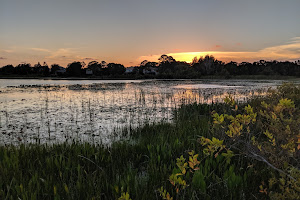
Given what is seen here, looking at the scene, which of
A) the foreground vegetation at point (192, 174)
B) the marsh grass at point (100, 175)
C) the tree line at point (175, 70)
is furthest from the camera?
the tree line at point (175, 70)

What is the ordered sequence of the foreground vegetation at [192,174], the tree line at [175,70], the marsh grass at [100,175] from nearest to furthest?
the foreground vegetation at [192,174] → the marsh grass at [100,175] → the tree line at [175,70]

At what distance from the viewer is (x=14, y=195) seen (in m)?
3.20

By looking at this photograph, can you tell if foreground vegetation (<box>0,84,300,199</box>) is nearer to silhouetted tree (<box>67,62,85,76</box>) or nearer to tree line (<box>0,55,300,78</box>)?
tree line (<box>0,55,300,78</box>)

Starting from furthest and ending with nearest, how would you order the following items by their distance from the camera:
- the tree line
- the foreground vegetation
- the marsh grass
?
the tree line < the marsh grass < the foreground vegetation

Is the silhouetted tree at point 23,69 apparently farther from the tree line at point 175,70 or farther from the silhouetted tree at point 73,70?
the silhouetted tree at point 73,70

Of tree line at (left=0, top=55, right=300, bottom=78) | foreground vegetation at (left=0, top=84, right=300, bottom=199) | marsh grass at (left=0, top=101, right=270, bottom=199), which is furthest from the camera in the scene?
tree line at (left=0, top=55, right=300, bottom=78)

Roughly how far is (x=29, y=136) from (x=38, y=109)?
20.0ft

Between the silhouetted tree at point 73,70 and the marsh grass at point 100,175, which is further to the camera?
the silhouetted tree at point 73,70

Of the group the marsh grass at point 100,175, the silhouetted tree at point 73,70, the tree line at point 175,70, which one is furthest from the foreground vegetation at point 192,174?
the silhouetted tree at point 73,70

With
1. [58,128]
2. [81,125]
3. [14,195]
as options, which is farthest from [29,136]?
[14,195]

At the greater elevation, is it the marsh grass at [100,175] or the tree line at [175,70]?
the tree line at [175,70]

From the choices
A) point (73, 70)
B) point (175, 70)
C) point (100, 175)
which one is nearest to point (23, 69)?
point (73, 70)

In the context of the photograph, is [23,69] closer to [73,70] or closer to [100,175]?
[73,70]

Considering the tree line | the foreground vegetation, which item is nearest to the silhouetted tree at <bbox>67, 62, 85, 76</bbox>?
the tree line
